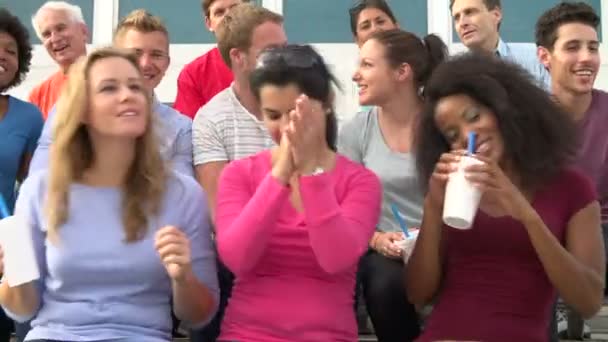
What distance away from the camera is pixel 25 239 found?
68.9 inches

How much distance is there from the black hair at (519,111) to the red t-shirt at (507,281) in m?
0.05

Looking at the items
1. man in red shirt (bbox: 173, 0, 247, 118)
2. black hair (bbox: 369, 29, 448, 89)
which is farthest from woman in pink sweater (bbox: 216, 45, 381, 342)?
man in red shirt (bbox: 173, 0, 247, 118)

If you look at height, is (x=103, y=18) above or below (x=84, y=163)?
above

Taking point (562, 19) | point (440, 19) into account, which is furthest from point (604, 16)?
point (562, 19)

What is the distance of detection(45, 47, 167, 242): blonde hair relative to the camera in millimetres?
1934

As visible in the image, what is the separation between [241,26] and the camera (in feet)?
8.21

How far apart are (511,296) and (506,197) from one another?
9.4 inches

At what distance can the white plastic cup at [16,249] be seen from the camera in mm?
1742

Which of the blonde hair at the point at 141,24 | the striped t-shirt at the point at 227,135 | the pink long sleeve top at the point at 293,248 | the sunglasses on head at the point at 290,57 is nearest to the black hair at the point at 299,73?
the sunglasses on head at the point at 290,57

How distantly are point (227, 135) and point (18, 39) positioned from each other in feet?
3.07

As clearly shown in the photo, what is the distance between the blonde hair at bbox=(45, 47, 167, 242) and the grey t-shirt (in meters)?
0.70

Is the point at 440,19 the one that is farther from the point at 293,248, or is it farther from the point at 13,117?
the point at 293,248

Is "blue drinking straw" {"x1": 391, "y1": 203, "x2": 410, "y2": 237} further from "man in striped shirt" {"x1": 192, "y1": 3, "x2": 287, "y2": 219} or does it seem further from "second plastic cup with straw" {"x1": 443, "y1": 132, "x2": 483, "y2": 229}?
"second plastic cup with straw" {"x1": 443, "y1": 132, "x2": 483, "y2": 229}

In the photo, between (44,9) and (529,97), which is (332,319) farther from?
(44,9)
